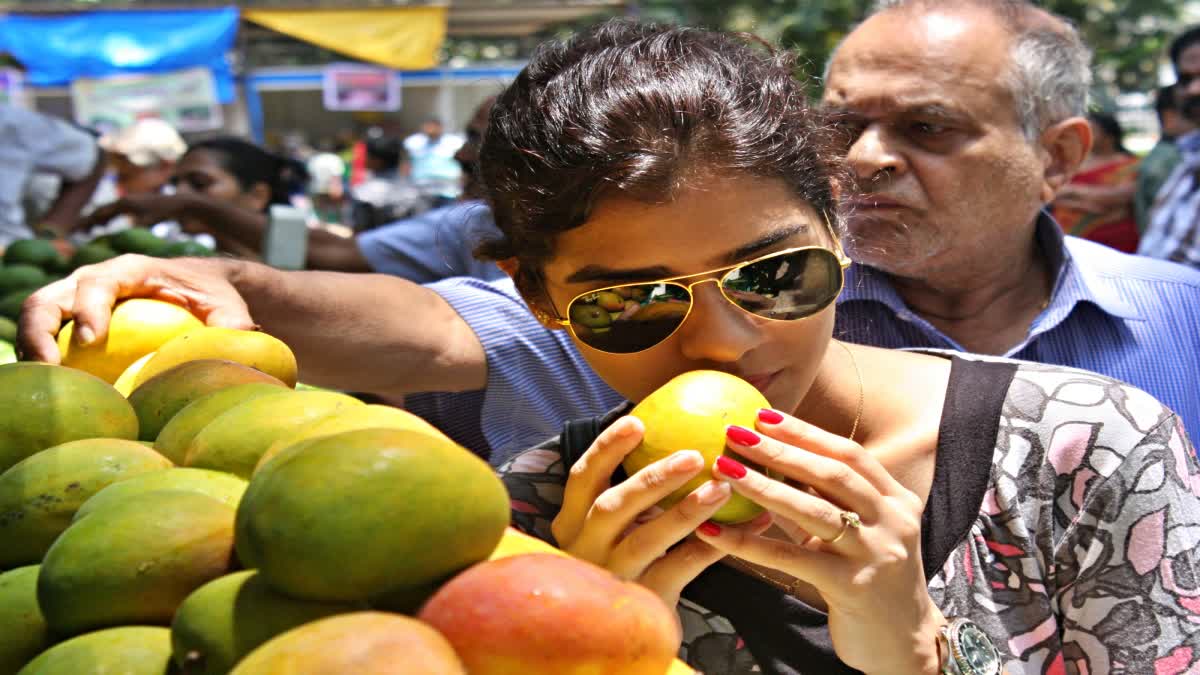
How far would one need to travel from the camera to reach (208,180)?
6.49m

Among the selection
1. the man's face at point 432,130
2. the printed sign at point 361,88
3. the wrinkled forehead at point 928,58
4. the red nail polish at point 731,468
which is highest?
the wrinkled forehead at point 928,58

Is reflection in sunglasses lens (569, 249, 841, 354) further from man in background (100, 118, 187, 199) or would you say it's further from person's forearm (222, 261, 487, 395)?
man in background (100, 118, 187, 199)

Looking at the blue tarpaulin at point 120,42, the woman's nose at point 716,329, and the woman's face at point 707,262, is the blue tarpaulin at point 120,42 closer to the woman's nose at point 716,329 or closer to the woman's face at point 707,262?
the woman's face at point 707,262

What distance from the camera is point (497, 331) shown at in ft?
9.83

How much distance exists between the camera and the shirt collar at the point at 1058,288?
2965 millimetres

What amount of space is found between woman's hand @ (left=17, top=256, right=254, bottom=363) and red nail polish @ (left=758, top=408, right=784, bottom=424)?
1040 millimetres

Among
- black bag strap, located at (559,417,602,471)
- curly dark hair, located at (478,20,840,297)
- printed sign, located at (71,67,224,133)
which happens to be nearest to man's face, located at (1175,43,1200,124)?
curly dark hair, located at (478,20,840,297)

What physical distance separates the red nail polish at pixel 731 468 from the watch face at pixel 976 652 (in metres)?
0.54

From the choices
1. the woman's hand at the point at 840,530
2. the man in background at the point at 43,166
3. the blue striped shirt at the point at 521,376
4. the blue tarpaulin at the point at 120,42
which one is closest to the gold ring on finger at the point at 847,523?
the woman's hand at the point at 840,530

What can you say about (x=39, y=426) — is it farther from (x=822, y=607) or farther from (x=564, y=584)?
(x=822, y=607)

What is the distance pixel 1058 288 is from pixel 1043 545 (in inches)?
55.8

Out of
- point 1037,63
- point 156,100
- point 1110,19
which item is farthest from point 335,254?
point 1110,19

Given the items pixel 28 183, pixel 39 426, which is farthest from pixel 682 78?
pixel 28 183

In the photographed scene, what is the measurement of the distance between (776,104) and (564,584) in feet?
4.58
